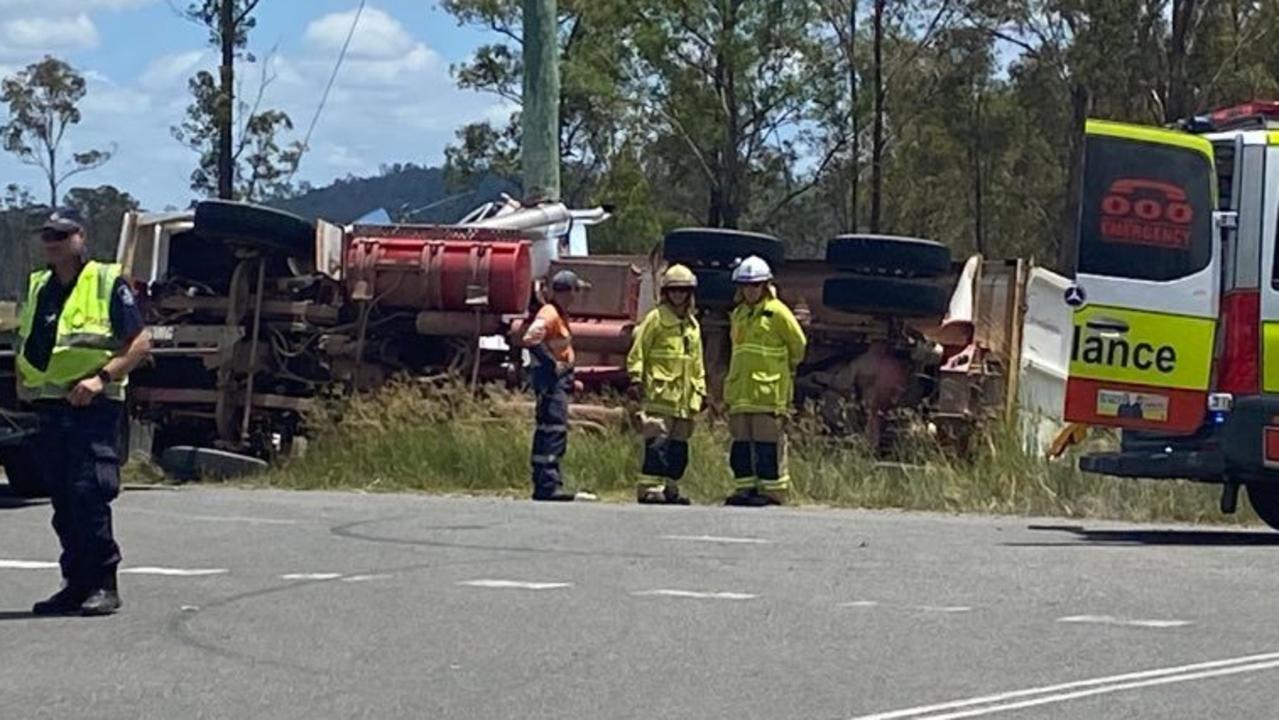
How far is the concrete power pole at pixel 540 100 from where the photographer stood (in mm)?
22312

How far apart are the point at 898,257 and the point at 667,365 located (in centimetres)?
257

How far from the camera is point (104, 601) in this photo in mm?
9766

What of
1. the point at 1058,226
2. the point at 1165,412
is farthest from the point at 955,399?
the point at 1058,226

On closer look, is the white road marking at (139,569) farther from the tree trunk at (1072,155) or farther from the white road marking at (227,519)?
the tree trunk at (1072,155)

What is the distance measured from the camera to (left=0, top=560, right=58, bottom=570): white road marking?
37.1 ft

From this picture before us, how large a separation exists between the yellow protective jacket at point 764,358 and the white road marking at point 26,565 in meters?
5.50

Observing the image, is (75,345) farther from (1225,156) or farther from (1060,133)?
(1060,133)

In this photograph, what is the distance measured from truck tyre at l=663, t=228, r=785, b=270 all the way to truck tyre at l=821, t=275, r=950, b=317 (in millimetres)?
809

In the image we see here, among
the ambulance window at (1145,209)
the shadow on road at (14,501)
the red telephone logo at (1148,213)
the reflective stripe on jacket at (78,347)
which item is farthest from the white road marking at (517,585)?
the shadow on road at (14,501)

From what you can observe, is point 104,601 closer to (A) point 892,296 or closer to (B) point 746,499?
(B) point 746,499

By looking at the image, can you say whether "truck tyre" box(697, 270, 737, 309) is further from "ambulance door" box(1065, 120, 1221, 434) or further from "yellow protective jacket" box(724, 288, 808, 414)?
"ambulance door" box(1065, 120, 1221, 434)

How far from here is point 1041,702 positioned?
304 inches

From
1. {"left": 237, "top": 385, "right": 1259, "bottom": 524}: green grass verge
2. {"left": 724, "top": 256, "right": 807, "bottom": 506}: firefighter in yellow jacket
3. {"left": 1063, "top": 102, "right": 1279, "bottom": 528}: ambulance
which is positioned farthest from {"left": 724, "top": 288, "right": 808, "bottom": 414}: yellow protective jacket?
{"left": 1063, "top": 102, "right": 1279, "bottom": 528}: ambulance

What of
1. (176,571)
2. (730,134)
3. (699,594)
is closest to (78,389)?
(176,571)
